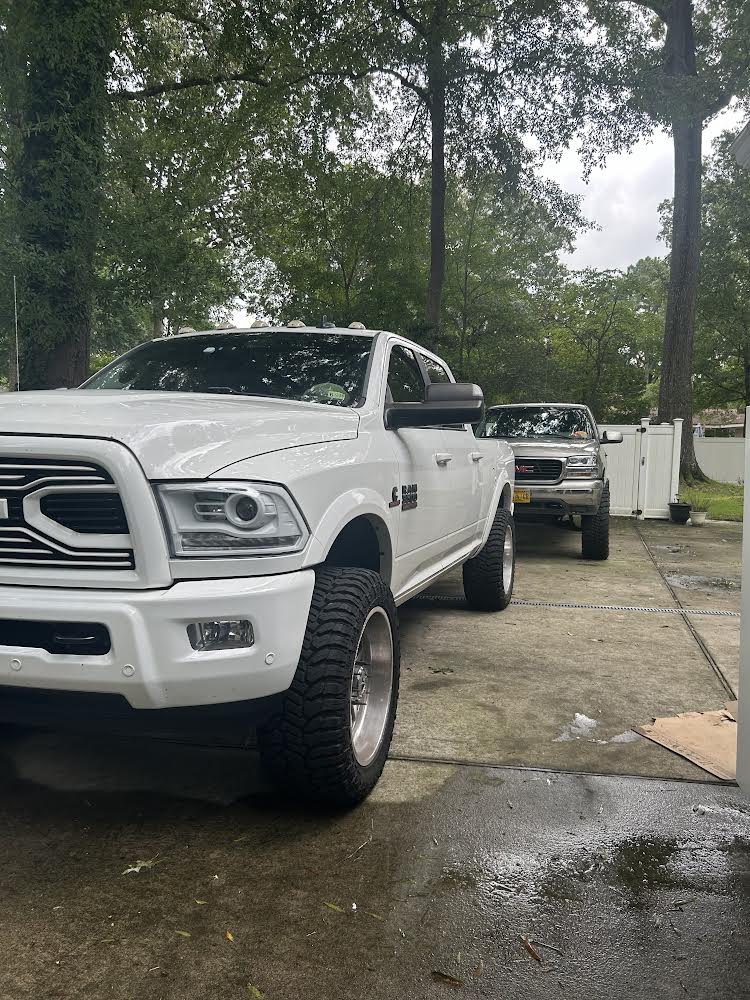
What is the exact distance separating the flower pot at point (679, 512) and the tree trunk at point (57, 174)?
8898 mm

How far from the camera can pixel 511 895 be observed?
2.40m

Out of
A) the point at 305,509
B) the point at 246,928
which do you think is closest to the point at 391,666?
the point at 305,509

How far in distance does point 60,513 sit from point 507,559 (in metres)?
4.63

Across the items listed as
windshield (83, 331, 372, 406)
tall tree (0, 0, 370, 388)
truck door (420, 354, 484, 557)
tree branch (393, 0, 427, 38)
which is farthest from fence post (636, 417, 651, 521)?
windshield (83, 331, 372, 406)

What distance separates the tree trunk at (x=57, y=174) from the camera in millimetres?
8484

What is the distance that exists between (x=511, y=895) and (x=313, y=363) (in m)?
2.45

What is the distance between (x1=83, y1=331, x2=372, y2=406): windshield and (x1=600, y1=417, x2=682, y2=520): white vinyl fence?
972 cm

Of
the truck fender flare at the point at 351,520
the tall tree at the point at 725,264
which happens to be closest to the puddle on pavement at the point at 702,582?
the truck fender flare at the point at 351,520

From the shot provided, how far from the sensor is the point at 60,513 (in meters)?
2.42

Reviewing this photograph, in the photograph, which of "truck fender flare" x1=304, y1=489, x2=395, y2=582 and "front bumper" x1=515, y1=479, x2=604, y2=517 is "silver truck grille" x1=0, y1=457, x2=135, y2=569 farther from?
"front bumper" x1=515, y1=479, x2=604, y2=517

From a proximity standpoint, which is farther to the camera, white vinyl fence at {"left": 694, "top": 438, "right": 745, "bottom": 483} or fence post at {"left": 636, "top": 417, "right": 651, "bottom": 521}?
white vinyl fence at {"left": 694, "top": 438, "right": 745, "bottom": 483}

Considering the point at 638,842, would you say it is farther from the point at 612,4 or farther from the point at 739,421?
the point at 739,421

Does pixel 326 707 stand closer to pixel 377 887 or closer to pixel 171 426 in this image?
pixel 377 887

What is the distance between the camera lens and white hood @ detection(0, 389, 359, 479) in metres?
2.37
